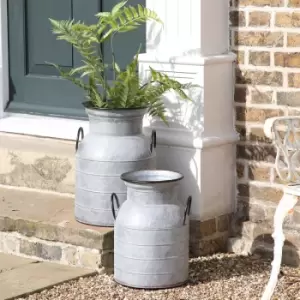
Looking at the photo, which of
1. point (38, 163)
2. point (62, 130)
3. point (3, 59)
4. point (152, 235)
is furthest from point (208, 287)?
point (3, 59)

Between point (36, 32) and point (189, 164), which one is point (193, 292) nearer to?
point (189, 164)

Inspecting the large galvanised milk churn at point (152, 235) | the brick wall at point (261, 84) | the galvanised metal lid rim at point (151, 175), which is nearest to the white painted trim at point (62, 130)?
the brick wall at point (261, 84)

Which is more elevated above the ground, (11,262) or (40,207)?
(40,207)

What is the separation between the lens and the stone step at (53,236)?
17.1 ft

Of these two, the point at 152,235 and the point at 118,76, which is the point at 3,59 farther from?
the point at 152,235

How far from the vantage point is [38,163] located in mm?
6062

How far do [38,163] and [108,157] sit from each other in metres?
0.94

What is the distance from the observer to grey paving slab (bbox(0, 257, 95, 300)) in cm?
495

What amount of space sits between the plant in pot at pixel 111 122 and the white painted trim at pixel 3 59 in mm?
1305

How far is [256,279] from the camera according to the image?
514 centimetres

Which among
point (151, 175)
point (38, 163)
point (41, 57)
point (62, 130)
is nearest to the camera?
point (151, 175)

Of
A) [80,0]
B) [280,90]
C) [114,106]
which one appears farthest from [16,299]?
[80,0]

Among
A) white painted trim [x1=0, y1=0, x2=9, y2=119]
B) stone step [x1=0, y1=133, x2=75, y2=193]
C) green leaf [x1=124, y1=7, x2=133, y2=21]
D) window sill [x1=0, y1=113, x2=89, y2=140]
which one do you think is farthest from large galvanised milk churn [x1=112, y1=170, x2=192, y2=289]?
white painted trim [x1=0, y1=0, x2=9, y2=119]

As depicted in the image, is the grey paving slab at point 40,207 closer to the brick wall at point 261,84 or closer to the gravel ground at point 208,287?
the gravel ground at point 208,287
